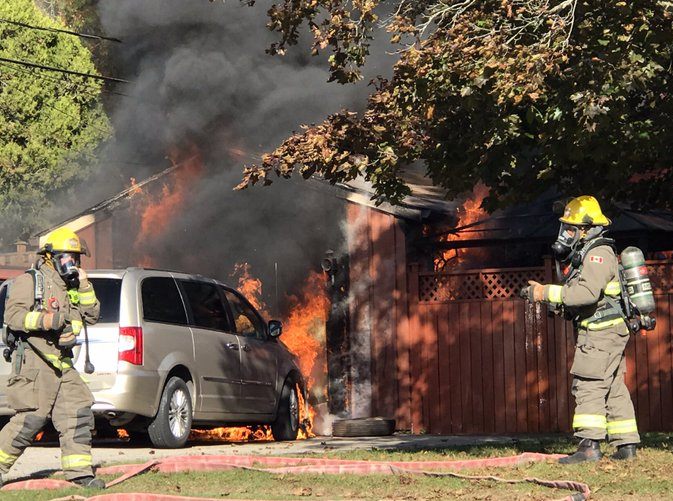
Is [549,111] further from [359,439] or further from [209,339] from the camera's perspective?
[359,439]

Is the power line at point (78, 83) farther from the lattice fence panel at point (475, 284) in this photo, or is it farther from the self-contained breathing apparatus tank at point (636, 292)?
the self-contained breathing apparatus tank at point (636, 292)

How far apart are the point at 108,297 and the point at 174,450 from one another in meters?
1.54

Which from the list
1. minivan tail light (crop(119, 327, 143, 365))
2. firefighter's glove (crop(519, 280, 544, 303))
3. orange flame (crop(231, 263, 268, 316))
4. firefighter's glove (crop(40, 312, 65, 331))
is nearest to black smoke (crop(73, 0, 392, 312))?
orange flame (crop(231, 263, 268, 316))

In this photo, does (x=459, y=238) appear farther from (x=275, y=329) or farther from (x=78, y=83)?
(x=78, y=83)

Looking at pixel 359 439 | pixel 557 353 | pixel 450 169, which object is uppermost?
pixel 450 169

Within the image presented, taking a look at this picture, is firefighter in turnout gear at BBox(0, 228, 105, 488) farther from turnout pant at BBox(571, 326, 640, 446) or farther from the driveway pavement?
turnout pant at BBox(571, 326, 640, 446)

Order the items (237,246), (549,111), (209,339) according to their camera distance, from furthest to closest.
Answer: (237,246) < (209,339) < (549,111)

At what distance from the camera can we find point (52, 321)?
26.5 feet

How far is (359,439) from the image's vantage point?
14477 millimetres

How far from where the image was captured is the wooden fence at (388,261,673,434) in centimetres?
1462

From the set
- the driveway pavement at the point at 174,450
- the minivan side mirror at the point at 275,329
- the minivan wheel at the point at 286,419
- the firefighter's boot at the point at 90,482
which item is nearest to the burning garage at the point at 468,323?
the driveway pavement at the point at 174,450

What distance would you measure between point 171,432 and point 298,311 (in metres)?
6.29

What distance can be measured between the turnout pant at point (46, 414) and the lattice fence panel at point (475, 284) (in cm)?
822

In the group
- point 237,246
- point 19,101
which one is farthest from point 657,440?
point 19,101
